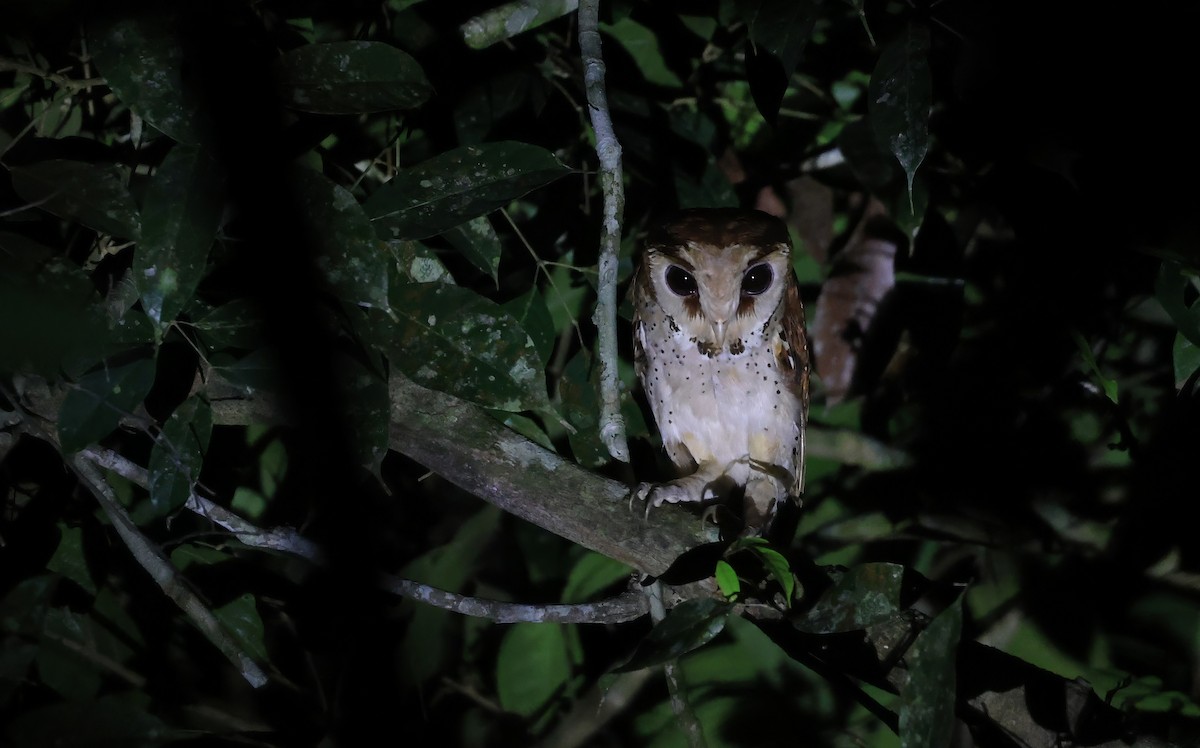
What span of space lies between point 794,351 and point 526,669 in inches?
44.5

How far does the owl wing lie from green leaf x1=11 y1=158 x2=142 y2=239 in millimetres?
1320

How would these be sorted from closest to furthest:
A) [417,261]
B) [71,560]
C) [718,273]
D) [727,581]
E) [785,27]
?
[727,581], [785,27], [417,261], [71,560], [718,273]

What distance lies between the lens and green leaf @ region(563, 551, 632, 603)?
236 cm

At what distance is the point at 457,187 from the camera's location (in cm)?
132

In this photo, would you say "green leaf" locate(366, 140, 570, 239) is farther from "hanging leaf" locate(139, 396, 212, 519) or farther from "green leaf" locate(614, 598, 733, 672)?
"green leaf" locate(614, 598, 733, 672)

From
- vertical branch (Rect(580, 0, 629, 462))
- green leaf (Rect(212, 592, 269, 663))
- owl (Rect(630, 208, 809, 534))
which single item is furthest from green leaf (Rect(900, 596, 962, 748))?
green leaf (Rect(212, 592, 269, 663))

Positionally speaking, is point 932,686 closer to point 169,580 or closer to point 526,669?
point 169,580

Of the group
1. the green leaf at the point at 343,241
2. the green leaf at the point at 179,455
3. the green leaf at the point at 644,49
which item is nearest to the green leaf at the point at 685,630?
the green leaf at the point at 343,241

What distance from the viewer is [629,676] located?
2354 millimetres

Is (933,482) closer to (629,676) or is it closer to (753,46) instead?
(629,676)

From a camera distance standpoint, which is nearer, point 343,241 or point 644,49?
point 343,241

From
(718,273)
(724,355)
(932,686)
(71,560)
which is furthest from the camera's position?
(724,355)

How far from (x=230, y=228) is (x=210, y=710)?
4.38 ft

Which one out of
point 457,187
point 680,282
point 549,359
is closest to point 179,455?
point 457,187
